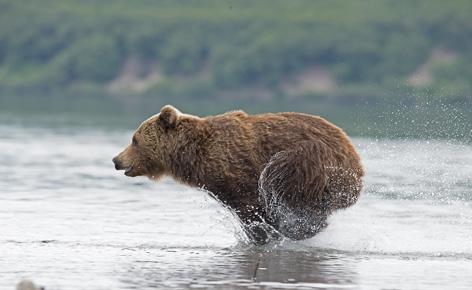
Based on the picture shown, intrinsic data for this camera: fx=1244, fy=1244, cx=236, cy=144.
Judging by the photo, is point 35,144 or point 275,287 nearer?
point 275,287

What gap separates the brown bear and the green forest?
169ft

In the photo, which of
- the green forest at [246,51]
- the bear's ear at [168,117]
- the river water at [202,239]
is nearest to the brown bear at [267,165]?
the bear's ear at [168,117]

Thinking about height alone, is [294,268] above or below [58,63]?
below

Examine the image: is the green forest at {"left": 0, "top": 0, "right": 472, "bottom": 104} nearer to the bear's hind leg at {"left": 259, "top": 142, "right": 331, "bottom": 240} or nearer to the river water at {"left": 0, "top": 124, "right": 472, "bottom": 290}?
the river water at {"left": 0, "top": 124, "right": 472, "bottom": 290}

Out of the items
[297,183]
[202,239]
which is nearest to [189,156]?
[297,183]

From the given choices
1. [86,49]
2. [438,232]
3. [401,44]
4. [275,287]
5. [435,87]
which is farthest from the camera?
[86,49]

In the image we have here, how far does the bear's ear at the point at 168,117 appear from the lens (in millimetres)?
11234

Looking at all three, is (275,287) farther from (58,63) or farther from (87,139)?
(58,63)

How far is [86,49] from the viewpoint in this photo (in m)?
82.0

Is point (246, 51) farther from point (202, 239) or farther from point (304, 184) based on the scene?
point (304, 184)

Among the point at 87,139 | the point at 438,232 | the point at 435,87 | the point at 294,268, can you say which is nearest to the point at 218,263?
the point at 294,268

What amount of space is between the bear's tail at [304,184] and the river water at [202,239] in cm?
38

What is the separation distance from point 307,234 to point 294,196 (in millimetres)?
512

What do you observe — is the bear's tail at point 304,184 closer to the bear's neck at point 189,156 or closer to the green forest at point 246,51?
the bear's neck at point 189,156
